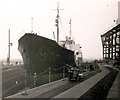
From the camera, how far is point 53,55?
27.9 meters

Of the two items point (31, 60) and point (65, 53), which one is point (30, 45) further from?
point (65, 53)

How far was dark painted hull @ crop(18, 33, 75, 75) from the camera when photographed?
1005 inches

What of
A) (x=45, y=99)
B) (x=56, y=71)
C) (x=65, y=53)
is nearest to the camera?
(x=45, y=99)

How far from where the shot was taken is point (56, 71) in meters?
27.4

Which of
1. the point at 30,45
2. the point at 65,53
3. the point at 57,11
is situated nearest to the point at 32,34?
the point at 30,45

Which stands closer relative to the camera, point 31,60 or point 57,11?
point 31,60

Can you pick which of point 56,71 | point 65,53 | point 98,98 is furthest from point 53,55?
point 98,98

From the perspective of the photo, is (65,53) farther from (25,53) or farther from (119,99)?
(119,99)

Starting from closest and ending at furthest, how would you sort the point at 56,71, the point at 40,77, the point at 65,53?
the point at 40,77 < the point at 56,71 < the point at 65,53

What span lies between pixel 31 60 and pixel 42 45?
1.94 m

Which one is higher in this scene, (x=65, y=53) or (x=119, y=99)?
(x=65, y=53)

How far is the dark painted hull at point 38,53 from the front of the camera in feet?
83.8

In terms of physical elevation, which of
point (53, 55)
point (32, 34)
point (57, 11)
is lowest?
point (53, 55)

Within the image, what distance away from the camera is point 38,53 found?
85.8 ft
